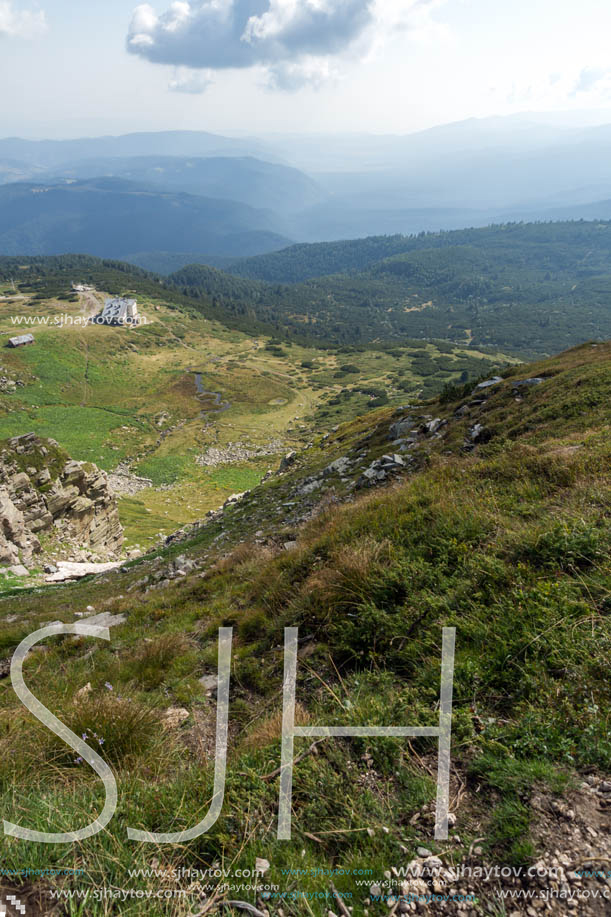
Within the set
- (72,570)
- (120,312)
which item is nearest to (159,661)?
(72,570)

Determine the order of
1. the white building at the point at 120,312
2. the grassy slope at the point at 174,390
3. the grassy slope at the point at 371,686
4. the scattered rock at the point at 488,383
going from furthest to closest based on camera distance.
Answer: the white building at the point at 120,312 < the grassy slope at the point at 174,390 < the scattered rock at the point at 488,383 < the grassy slope at the point at 371,686

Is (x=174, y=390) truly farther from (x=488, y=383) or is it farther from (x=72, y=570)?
(x=488, y=383)

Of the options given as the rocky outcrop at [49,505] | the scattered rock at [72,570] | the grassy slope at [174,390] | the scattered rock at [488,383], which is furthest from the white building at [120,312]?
the scattered rock at [488,383]

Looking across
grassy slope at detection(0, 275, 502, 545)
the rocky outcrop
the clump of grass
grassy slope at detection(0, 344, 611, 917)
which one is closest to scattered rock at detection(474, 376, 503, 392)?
grassy slope at detection(0, 344, 611, 917)

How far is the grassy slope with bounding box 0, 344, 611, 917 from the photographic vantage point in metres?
2.88

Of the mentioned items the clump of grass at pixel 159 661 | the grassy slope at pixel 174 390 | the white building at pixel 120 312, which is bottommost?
the grassy slope at pixel 174 390

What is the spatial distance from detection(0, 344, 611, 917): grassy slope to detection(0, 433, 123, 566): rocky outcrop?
610 inches

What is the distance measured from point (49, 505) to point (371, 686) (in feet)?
87.6

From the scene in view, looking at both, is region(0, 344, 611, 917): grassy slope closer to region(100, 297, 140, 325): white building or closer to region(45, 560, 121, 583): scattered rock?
region(45, 560, 121, 583): scattered rock

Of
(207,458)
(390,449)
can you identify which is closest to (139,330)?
(207,458)

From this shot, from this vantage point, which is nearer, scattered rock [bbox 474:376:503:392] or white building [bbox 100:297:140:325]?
scattered rock [bbox 474:376:503:392]

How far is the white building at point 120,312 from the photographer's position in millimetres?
142525

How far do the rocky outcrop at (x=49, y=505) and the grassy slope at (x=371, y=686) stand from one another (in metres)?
15.5

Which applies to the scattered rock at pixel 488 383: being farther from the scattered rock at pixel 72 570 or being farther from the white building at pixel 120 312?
the white building at pixel 120 312
